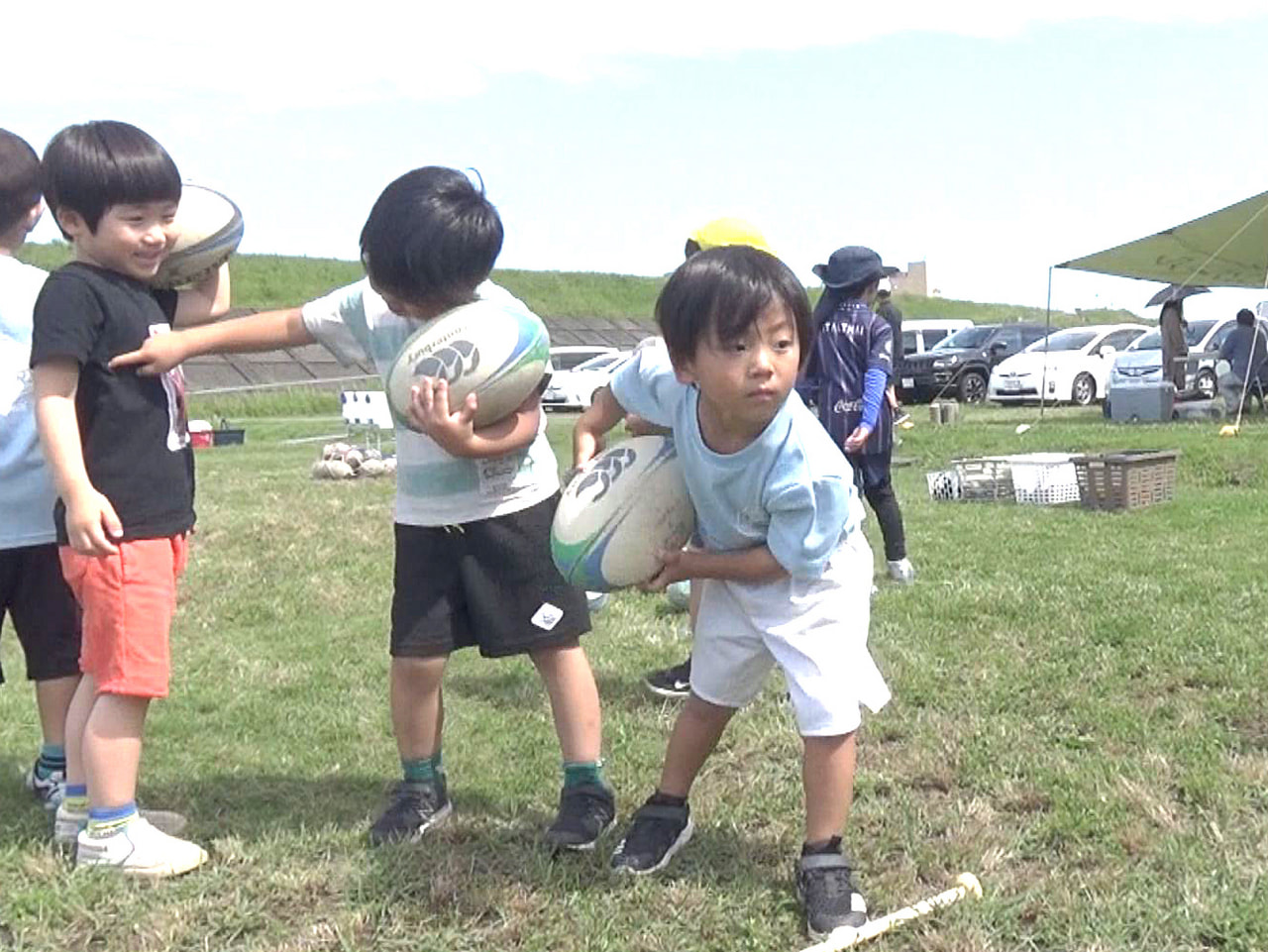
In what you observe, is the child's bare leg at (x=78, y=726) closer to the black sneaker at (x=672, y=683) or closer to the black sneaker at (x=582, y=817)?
the black sneaker at (x=582, y=817)

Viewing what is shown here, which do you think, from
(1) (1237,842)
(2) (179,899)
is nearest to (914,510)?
(1) (1237,842)

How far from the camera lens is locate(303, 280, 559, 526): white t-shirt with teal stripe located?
3.38 metres

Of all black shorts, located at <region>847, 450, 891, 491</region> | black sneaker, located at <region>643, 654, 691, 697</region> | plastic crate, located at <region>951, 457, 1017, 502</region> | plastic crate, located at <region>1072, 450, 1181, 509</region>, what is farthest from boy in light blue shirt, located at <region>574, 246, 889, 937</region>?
plastic crate, located at <region>951, 457, 1017, 502</region>

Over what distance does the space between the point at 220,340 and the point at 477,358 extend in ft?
2.26

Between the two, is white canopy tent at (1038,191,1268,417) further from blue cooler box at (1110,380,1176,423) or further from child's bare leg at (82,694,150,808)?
child's bare leg at (82,694,150,808)

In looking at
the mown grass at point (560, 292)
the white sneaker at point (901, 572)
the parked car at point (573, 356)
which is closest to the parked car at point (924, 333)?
the parked car at point (573, 356)

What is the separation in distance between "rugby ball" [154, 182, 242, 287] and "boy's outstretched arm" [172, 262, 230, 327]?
2.6 inches

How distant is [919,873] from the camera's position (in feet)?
10.5

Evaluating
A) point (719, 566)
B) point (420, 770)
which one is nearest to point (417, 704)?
point (420, 770)

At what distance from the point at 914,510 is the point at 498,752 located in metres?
6.49

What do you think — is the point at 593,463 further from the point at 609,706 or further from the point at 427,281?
the point at 609,706

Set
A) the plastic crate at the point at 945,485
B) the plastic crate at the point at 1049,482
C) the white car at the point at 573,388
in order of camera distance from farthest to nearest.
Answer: the white car at the point at 573,388
the plastic crate at the point at 945,485
the plastic crate at the point at 1049,482

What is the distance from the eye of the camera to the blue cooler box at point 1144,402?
58.3 ft

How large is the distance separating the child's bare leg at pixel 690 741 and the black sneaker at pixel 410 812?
590 millimetres
